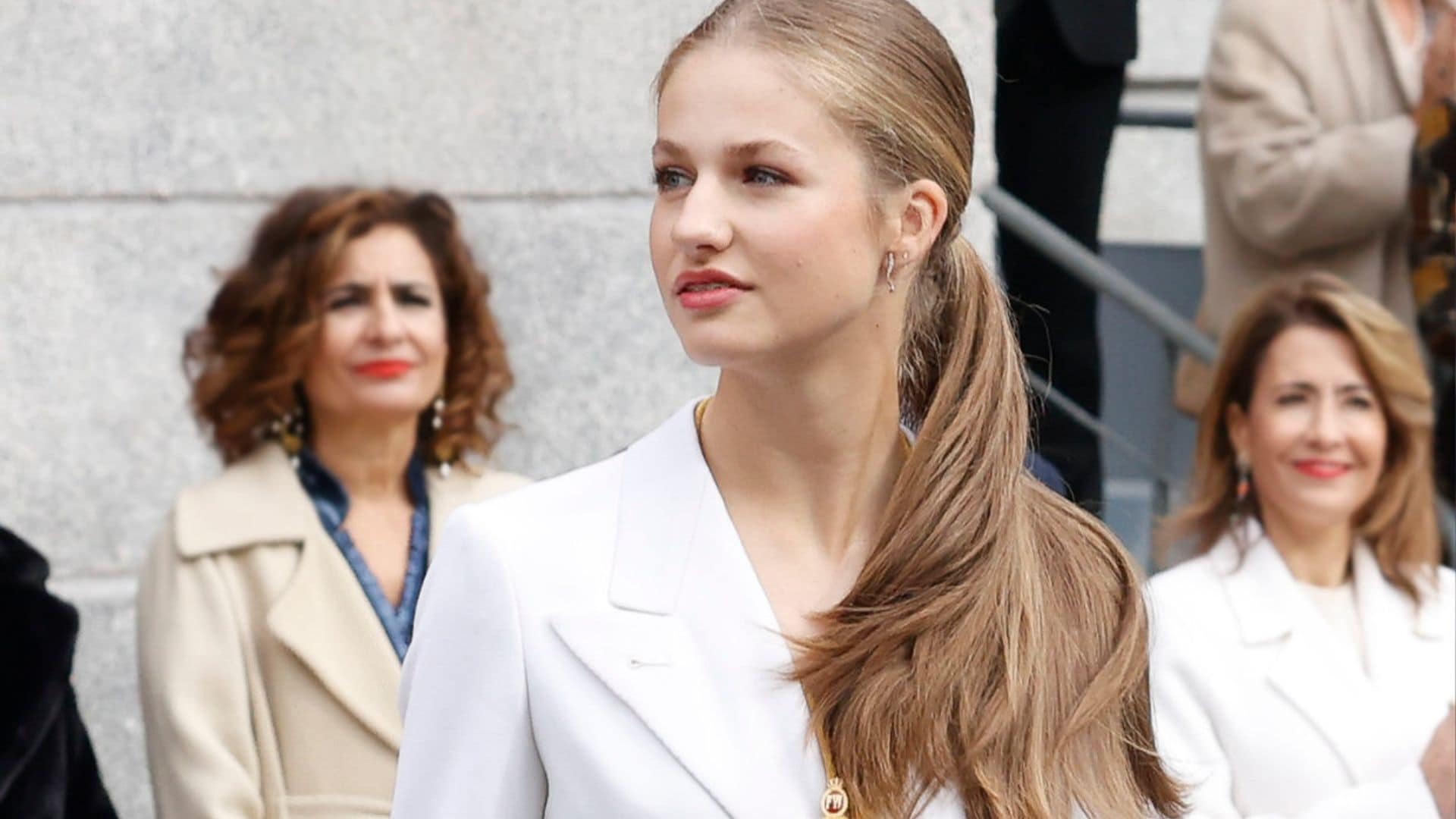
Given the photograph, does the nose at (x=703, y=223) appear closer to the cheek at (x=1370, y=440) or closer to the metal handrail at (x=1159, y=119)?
the cheek at (x=1370, y=440)

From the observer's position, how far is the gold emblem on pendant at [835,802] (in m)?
2.19

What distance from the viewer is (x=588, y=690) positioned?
7.27 feet

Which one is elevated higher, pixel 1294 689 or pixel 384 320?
pixel 384 320

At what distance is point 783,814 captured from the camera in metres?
2.18

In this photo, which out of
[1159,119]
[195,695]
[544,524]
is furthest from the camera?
[1159,119]

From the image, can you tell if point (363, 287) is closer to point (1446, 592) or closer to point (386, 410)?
point (386, 410)

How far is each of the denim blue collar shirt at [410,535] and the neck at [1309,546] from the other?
1594 mm

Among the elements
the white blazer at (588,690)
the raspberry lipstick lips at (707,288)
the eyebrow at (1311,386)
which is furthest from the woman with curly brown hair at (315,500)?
the raspberry lipstick lips at (707,288)

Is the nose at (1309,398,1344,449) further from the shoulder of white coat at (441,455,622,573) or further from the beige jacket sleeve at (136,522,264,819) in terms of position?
the shoulder of white coat at (441,455,622,573)

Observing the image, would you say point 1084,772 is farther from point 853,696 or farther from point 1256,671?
point 1256,671

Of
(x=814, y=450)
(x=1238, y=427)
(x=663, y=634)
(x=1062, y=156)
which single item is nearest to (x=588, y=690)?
(x=663, y=634)

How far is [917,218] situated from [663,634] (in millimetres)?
501

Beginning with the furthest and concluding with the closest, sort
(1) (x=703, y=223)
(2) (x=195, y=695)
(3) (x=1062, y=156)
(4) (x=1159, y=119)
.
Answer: (4) (x=1159, y=119) < (3) (x=1062, y=156) < (2) (x=195, y=695) < (1) (x=703, y=223)

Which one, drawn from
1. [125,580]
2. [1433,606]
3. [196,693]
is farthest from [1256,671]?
[125,580]
